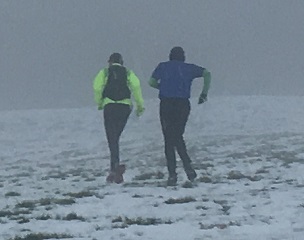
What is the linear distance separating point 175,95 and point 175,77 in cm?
25

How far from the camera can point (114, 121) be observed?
11.5 m

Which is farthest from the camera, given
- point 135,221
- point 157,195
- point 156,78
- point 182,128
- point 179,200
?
point 156,78

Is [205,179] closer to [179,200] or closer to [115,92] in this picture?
[115,92]

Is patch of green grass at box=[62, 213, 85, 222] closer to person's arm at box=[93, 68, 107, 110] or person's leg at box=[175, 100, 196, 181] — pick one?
person's leg at box=[175, 100, 196, 181]

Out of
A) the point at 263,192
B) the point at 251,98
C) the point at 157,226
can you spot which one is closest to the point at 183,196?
the point at 263,192

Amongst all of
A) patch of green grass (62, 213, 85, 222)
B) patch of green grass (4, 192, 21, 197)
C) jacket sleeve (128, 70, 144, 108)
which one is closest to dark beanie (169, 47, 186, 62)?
jacket sleeve (128, 70, 144, 108)

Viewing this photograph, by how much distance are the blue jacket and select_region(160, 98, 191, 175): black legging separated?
0.09 m

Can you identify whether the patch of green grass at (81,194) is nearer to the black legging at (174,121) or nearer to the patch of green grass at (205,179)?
the black legging at (174,121)

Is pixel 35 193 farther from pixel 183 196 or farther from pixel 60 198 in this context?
pixel 183 196

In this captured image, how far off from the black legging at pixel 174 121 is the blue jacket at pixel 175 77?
9 centimetres

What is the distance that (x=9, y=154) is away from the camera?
870 inches

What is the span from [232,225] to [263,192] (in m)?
2.22

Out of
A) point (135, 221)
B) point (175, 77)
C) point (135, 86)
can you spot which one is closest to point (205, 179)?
point (175, 77)

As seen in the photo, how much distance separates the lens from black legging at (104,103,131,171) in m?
11.5
